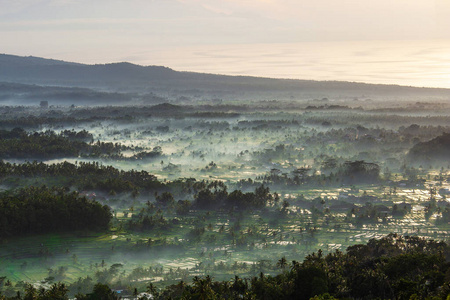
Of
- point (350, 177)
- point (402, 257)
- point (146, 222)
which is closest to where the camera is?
point (402, 257)

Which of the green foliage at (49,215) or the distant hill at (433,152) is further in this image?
the distant hill at (433,152)

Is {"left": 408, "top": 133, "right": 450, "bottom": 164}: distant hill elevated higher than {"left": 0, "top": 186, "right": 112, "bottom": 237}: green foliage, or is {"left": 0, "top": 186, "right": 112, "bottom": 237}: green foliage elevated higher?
{"left": 408, "top": 133, "right": 450, "bottom": 164}: distant hill

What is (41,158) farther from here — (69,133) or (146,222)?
(146,222)

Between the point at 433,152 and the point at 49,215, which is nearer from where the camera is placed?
the point at 49,215

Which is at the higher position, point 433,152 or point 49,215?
point 433,152

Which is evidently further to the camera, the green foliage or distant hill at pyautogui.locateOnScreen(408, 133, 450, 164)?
distant hill at pyautogui.locateOnScreen(408, 133, 450, 164)

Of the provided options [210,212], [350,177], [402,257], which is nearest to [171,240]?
[210,212]

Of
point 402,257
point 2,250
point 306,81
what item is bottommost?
point 2,250

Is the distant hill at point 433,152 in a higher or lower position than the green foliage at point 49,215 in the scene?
higher
